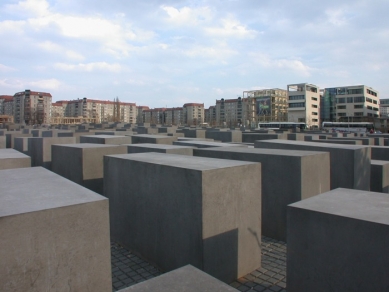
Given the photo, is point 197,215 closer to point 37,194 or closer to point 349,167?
point 37,194

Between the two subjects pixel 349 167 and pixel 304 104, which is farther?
pixel 304 104

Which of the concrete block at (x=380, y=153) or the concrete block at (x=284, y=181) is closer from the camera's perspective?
the concrete block at (x=284, y=181)

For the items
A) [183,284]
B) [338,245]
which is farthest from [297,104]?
[183,284]

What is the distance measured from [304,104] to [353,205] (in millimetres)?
69773

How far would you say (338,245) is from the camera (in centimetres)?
337

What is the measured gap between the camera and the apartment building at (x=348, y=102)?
230 ft

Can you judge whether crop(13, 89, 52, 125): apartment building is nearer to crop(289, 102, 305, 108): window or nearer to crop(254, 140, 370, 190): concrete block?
crop(289, 102, 305, 108): window

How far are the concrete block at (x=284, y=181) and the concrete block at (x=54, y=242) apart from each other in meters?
3.98

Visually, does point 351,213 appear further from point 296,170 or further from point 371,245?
point 296,170

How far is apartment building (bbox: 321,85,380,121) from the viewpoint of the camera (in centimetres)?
7000

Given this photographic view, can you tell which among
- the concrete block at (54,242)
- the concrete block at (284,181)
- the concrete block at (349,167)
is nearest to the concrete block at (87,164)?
the concrete block at (284,181)

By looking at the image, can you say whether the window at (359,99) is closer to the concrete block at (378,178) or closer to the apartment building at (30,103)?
the concrete block at (378,178)

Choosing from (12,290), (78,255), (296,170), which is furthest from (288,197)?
(12,290)

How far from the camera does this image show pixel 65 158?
8.15 meters
